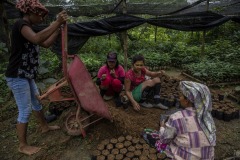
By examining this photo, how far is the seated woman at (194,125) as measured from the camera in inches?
77.5

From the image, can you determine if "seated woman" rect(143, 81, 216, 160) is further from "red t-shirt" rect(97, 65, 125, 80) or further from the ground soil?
"red t-shirt" rect(97, 65, 125, 80)

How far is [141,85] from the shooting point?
3.81 meters

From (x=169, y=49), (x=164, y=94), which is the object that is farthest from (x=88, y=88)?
(x=169, y=49)

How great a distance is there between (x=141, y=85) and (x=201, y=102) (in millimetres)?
1875

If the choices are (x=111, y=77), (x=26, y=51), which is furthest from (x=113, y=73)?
(x=26, y=51)

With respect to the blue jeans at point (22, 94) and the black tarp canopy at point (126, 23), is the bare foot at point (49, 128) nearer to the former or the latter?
the blue jeans at point (22, 94)

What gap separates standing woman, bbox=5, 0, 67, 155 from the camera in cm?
234

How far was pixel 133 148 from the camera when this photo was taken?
2.71 metres

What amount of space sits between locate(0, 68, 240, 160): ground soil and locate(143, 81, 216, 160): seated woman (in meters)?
0.92

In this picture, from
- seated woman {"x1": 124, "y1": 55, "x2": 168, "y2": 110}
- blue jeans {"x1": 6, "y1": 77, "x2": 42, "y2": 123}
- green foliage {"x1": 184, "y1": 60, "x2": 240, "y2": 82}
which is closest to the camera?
blue jeans {"x1": 6, "y1": 77, "x2": 42, "y2": 123}

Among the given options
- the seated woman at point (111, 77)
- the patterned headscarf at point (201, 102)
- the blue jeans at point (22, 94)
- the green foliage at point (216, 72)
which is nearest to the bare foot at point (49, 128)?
the blue jeans at point (22, 94)

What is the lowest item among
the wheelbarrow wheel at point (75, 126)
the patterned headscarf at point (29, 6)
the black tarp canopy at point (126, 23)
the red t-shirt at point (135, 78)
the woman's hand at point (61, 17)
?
the wheelbarrow wheel at point (75, 126)

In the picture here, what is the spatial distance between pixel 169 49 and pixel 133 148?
6.68 meters

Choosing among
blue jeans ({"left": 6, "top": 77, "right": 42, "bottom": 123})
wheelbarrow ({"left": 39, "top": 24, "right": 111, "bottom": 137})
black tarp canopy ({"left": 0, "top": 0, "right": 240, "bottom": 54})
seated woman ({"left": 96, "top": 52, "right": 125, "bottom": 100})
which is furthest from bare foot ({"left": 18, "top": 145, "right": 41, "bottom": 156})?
black tarp canopy ({"left": 0, "top": 0, "right": 240, "bottom": 54})
